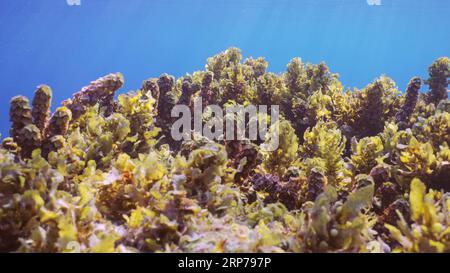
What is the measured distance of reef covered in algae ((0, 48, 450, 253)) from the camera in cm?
210

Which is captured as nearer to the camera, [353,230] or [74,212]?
[353,230]

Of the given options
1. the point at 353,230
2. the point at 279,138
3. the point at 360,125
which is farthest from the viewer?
the point at 360,125

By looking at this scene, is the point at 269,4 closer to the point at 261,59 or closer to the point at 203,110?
Result: the point at 261,59

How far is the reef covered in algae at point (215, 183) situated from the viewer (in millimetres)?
2102

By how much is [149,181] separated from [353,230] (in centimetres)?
167

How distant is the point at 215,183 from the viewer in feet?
9.21

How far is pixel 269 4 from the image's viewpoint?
63812 millimetres

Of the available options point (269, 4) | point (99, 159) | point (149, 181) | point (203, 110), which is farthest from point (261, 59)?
point (269, 4)

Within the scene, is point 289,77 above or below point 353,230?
above
